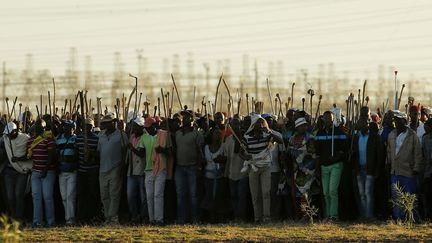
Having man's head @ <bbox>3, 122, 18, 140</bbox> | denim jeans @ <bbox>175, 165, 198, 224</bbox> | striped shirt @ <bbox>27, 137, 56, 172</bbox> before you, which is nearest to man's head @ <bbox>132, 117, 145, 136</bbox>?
denim jeans @ <bbox>175, 165, 198, 224</bbox>

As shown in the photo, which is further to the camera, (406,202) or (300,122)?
(300,122)

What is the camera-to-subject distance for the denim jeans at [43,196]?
24.9m

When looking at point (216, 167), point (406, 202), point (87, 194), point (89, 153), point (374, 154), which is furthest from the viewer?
point (87, 194)

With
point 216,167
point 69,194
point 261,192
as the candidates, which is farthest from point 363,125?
point 69,194

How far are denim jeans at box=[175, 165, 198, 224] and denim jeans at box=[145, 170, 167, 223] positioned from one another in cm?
30

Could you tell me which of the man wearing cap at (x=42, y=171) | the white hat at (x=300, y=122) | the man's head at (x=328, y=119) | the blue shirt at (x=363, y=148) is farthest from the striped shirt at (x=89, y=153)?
the blue shirt at (x=363, y=148)

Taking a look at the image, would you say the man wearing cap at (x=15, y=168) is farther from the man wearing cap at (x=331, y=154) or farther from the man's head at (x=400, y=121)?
the man's head at (x=400, y=121)

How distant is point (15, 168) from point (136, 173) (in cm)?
275

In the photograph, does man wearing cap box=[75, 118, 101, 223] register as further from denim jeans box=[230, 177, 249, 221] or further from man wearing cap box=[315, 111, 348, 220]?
man wearing cap box=[315, 111, 348, 220]

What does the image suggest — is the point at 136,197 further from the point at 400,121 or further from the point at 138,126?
the point at 400,121

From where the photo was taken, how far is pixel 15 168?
25.5m

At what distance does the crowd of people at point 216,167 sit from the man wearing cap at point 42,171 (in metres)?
0.02

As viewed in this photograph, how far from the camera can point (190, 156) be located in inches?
952

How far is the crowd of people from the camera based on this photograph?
23.3 meters
